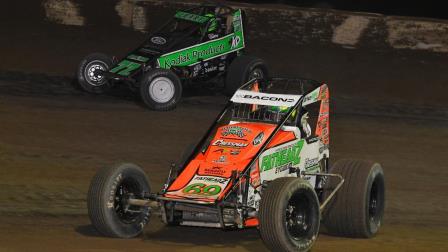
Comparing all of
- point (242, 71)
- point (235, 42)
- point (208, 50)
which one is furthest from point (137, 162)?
point (235, 42)

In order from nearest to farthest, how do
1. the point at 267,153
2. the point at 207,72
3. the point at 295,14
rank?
the point at 267,153
the point at 207,72
the point at 295,14

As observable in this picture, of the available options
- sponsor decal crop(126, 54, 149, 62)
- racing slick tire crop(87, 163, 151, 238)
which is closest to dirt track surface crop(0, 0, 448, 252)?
racing slick tire crop(87, 163, 151, 238)

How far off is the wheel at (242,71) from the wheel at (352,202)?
24.0 feet

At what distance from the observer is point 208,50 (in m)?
17.8

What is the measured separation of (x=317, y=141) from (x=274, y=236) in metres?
1.77

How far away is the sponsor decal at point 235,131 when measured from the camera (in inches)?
396

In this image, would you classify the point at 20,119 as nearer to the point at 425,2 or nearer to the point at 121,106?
the point at 121,106

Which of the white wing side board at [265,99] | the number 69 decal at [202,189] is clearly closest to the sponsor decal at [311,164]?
the white wing side board at [265,99]

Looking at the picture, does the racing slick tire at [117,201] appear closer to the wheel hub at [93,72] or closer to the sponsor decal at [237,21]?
the wheel hub at [93,72]

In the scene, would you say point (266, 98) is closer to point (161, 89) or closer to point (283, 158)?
point (283, 158)

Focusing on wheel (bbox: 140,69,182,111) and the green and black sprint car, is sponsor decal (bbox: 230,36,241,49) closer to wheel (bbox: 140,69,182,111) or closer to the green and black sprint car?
the green and black sprint car

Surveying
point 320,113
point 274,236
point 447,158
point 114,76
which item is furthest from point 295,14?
point 274,236

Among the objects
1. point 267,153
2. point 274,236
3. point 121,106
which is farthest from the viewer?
point 121,106

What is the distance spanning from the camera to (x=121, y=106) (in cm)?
1666
